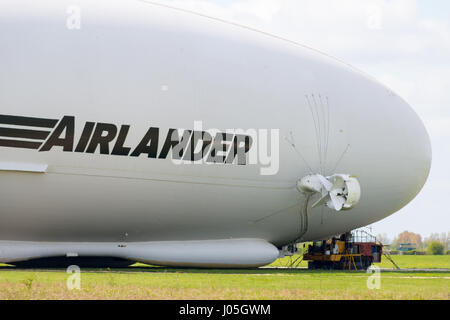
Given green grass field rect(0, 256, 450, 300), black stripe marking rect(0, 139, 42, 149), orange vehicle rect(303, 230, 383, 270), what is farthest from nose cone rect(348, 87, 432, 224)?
black stripe marking rect(0, 139, 42, 149)

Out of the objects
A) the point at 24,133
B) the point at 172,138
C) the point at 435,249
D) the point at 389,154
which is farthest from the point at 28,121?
the point at 435,249

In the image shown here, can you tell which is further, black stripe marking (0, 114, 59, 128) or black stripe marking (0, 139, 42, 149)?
black stripe marking (0, 139, 42, 149)

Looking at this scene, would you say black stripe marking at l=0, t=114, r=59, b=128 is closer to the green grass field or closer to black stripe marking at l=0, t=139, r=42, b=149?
black stripe marking at l=0, t=139, r=42, b=149

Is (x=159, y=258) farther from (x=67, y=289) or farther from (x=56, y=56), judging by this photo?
(x=67, y=289)

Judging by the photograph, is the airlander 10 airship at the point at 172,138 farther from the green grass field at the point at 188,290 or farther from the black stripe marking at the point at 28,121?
the green grass field at the point at 188,290

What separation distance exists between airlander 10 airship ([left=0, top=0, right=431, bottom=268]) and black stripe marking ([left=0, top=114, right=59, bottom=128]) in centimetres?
4

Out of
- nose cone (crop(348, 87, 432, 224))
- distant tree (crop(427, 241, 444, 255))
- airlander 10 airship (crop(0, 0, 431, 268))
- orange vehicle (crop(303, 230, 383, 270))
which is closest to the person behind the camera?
airlander 10 airship (crop(0, 0, 431, 268))

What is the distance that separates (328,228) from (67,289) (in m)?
16.0

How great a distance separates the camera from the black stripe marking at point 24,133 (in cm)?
2055

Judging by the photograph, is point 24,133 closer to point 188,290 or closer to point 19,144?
point 19,144

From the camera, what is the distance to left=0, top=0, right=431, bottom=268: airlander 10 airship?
21219mm

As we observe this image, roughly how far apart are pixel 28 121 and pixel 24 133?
0.42 meters

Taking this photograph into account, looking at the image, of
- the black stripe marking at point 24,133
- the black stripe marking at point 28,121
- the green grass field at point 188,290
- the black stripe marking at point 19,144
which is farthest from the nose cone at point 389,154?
the black stripe marking at point 19,144
